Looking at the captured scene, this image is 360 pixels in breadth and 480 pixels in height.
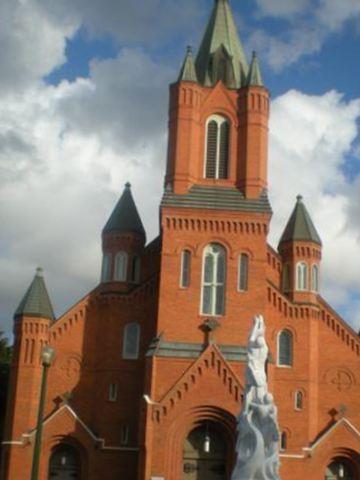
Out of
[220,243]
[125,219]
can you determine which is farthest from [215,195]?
[125,219]

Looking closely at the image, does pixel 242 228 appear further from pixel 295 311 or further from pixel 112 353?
pixel 112 353

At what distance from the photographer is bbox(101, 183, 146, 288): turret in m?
40.2

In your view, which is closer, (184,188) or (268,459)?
(268,459)

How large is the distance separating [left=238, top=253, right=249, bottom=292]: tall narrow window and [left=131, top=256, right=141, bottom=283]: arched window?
5.62 m

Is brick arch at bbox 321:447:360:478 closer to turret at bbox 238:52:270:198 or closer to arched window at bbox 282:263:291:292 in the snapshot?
arched window at bbox 282:263:291:292

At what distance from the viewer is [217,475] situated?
35219 mm

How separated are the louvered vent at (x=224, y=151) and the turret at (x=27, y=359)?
10.9 metres

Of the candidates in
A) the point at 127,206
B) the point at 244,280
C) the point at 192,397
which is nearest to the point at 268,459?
the point at 192,397

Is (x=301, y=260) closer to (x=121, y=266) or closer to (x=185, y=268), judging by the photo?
(x=185, y=268)

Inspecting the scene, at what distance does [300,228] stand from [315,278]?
2.76 m

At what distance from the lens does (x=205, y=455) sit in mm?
35312

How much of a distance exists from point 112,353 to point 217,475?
787 cm

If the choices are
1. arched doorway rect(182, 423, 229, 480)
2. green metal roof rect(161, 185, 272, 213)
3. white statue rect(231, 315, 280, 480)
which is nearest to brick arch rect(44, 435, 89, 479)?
arched doorway rect(182, 423, 229, 480)

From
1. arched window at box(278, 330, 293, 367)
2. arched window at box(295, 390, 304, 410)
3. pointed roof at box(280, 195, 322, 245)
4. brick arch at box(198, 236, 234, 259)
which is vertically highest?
pointed roof at box(280, 195, 322, 245)
